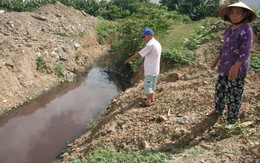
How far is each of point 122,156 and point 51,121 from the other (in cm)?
368

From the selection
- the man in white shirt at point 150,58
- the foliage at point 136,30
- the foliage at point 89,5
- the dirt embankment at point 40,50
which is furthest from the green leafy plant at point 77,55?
the foliage at point 89,5

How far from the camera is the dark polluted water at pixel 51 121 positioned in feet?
18.9

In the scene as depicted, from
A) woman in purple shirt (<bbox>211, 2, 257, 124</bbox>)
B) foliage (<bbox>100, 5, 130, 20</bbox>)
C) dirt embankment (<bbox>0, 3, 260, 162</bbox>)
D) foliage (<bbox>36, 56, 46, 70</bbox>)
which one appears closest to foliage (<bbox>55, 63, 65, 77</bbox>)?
dirt embankment (<bbox>0, 3, 260, 162</bbox>)

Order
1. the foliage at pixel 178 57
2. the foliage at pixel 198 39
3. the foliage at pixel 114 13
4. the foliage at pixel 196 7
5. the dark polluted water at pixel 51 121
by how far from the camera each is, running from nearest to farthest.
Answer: the dark polluted water at pixel 51 121
the foliage at pixel 178 57
the foliage at pixel 198 39
the foliage at pixel 196 7
the foliage at pixel 114 13

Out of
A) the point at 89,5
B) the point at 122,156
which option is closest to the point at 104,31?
the point at 89,5

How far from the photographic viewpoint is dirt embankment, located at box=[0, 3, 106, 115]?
8.20 m

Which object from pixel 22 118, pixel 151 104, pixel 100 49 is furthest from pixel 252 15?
pixel 100 49

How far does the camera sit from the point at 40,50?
1001cm

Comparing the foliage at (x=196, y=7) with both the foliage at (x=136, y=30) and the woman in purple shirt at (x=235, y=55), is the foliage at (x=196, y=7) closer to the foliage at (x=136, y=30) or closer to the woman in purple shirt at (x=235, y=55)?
the foliage at (x=136, y=30)

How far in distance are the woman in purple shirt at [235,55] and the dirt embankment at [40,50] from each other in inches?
Answer: 232

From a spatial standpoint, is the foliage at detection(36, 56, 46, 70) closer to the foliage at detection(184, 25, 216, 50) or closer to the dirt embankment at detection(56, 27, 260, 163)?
the dirt embankment at detection(56, 27, 260, 163)

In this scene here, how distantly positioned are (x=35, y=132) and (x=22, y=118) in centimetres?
94

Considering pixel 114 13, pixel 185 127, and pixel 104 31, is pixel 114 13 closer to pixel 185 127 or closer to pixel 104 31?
pixel 104 31

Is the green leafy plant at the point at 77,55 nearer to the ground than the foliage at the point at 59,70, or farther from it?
farther from it
